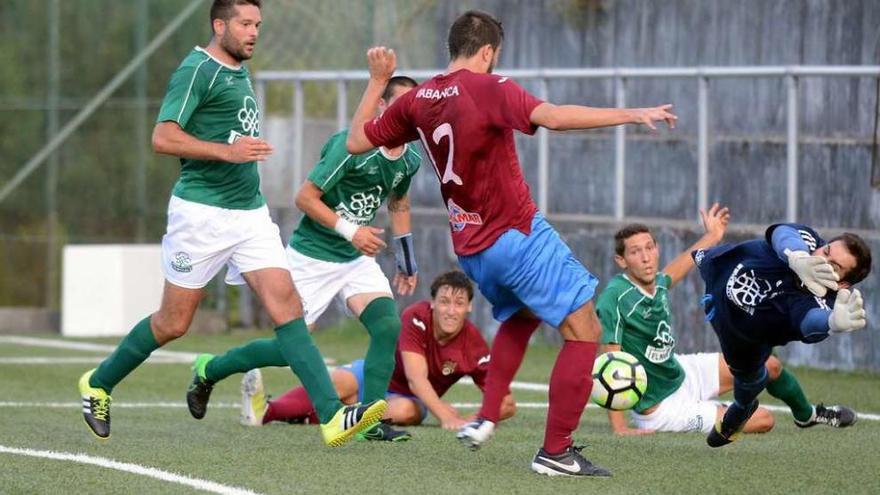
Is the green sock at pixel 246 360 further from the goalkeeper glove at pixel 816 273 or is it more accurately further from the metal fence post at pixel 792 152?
the metal fence post at pixel 792 152

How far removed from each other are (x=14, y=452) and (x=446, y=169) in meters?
2.53

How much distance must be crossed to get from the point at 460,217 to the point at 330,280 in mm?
2237

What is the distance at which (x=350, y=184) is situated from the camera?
9.90 meters

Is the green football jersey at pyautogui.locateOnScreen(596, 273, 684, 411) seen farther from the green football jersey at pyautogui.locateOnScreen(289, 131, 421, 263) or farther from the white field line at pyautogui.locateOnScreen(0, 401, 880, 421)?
the white field line at pyautogui.locateOnScreen(0, 401, 880, 421)

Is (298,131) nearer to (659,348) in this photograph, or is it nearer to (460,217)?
(659,348)

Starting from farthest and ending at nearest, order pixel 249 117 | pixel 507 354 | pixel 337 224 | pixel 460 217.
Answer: pixel 337 224, pixel 249 117, pixel 507 354, pixel 460 217

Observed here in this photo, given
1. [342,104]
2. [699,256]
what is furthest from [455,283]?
[342,104]

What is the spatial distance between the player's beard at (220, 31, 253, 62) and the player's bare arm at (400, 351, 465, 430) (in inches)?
88.6

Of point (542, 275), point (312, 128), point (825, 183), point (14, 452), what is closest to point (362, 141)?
point (542, 275)

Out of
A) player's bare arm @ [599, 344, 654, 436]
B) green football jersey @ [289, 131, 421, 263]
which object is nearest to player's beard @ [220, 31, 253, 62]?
green football jersey @ [289, 131, 421, 263]

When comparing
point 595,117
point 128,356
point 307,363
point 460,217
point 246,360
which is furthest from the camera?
point 246,360

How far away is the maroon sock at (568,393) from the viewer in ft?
25.7

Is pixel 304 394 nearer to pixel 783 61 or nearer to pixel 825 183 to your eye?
pixel 825 183

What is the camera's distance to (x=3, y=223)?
19172 mm
